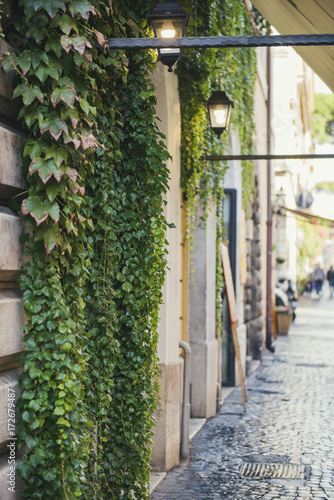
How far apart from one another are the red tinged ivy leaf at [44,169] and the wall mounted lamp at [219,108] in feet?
15.3

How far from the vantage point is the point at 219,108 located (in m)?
8.22

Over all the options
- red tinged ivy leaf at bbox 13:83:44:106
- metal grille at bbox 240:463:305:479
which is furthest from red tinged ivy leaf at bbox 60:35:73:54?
metal grille at bbox 240:463:305:479

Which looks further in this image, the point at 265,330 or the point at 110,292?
the point at 265,330

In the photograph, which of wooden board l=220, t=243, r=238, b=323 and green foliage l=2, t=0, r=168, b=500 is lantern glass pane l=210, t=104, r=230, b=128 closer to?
wooden board l=220, t=243, r=238, b=323

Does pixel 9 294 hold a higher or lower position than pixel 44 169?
lower

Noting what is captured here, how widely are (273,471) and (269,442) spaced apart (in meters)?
1.20

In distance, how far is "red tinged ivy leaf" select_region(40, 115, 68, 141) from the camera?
379cm

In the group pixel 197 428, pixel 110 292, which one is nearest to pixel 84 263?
pixel 110 292

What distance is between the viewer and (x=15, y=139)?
383cm

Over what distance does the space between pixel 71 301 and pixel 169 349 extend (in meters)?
3.03

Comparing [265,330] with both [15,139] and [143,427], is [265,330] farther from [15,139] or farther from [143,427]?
[15,139]

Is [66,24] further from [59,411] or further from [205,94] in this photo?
[205,94]

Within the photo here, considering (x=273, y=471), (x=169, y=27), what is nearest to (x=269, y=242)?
(x=273, y=471)

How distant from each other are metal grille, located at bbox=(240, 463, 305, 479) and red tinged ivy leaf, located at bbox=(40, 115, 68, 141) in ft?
13.5
